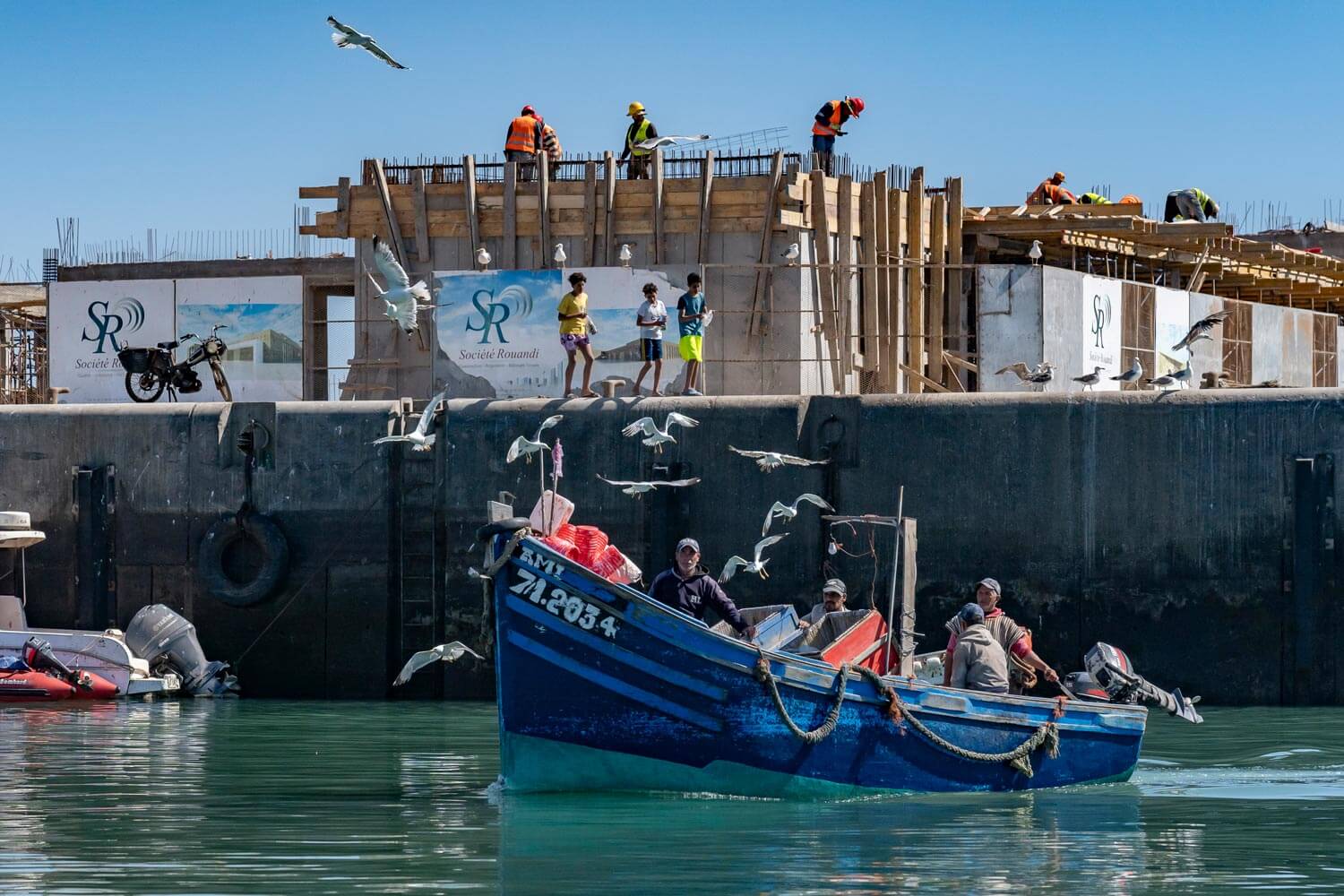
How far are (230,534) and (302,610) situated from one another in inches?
50.3

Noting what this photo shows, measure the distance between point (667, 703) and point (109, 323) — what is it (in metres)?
21.6

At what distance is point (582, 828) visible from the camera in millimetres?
15133

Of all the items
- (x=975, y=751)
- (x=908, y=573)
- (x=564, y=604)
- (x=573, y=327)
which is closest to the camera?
(x=564, y=604)

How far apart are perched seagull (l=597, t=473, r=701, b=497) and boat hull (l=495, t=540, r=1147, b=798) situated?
221 inches

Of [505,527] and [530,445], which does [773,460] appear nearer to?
[530,445]

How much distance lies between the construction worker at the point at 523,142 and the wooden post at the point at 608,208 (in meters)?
1.27

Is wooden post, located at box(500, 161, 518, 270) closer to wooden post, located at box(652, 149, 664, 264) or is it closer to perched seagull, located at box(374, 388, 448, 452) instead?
wooden post, located at box(652, 149, 664, 264)

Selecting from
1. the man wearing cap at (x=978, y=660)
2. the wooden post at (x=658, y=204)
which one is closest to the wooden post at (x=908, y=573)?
the man wearing cap at (x=978, y=660)

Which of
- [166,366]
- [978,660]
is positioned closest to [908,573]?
[978,660]

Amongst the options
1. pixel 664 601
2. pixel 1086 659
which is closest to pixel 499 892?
pixel 664 601

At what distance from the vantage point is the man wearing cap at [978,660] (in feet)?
57.4

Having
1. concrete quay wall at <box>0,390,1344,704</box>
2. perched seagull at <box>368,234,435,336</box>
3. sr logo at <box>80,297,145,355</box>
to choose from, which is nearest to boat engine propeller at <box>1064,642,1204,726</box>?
concrete quay wall at <box>0,390,1344,704</box>

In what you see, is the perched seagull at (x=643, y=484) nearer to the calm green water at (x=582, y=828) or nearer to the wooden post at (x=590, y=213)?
the calm green water at (x=582, y=828)

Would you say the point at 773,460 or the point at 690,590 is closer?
the point at 690,590
